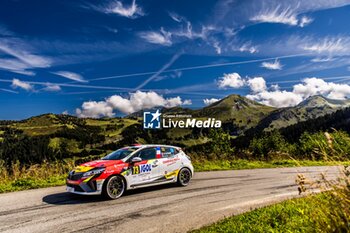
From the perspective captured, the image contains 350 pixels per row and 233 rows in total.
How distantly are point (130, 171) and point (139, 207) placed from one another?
2.10 meters

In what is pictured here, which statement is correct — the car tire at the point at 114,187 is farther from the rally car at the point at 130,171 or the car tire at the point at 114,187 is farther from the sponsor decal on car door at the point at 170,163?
the sponsor decal on car door at the point at 170,163

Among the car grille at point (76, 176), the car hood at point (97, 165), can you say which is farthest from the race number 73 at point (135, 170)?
the car grille at point (76, 176)

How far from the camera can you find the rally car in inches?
410

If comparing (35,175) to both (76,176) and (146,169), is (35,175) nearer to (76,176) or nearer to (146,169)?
(76,176)

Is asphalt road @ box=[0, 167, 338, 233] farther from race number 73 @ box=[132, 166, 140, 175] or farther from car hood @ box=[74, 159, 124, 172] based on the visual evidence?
car hood @ box=[74, 159, 124, 172]

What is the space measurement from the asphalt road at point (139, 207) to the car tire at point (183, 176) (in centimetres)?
30

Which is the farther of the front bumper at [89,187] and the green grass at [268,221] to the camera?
the front bumper at [89,187]

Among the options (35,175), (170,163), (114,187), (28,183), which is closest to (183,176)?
(170,163)

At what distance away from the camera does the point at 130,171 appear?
11.3 m

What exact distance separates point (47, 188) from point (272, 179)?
33.7 feet

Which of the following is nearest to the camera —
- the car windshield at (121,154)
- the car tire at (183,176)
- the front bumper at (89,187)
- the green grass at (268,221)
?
the green grass at (268,221)

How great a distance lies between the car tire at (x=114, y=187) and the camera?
10500 millimetres

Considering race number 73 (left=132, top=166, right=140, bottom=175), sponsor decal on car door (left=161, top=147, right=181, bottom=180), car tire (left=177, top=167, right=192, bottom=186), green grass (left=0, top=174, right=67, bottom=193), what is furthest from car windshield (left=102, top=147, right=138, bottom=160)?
green grass (left=0, top=174, right=67, bottom=193)

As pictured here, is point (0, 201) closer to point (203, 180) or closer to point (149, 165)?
point (149, 165)
